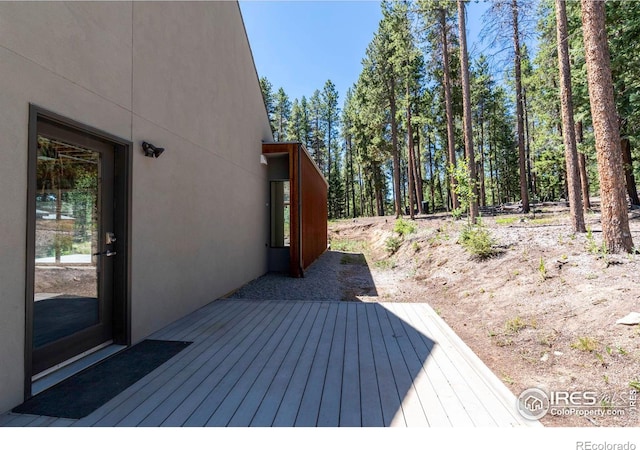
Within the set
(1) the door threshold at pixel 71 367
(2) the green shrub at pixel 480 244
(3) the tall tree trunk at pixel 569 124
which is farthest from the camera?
(3) the tall tree trunk at pixel 569 124

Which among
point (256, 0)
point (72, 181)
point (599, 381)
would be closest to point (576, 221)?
point (599, 381)

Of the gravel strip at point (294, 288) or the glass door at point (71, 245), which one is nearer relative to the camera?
the glass door at point (71, 245)

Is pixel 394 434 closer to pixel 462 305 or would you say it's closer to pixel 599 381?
pixel 599 381

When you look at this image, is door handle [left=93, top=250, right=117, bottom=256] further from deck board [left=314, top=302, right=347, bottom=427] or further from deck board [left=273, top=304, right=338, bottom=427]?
deck board [left=314, top=302, right=347, bottom=427]

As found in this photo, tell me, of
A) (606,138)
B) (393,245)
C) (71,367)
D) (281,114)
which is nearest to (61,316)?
(71,367)

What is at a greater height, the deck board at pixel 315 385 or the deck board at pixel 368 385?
the deck board at pixel 315 385

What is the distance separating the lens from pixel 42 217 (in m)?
2.35

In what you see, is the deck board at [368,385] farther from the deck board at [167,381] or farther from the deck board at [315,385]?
the deck board at [167,381]

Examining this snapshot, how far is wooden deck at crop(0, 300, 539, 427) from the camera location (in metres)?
1.87

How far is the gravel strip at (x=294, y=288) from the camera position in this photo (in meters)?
5.58

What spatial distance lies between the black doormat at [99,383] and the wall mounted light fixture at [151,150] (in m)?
2.05

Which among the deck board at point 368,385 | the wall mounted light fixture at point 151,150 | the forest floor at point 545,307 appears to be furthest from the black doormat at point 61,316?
the forest floor at point 545,307
